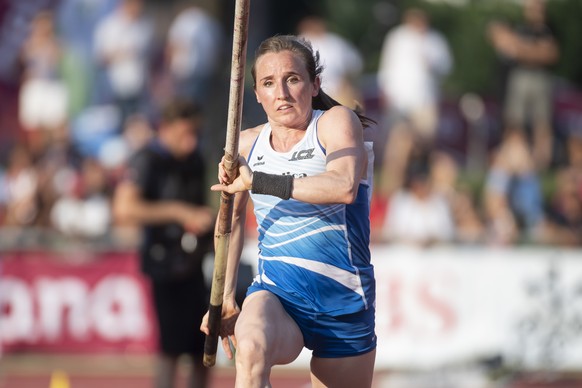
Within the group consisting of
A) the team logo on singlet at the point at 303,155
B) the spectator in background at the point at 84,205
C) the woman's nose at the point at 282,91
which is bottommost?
the spectator in background at the point at 84,205

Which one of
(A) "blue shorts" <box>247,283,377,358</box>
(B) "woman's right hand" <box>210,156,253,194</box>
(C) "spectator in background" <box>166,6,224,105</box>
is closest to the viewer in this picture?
(B) "woman's right hand" <box>210,156,253,194</box>

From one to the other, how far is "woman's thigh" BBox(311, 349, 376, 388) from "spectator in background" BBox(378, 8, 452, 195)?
29.8 feet

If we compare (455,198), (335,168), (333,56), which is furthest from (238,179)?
(333,56)

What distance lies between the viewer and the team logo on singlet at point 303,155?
583cm

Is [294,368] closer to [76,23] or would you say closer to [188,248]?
[188,248]

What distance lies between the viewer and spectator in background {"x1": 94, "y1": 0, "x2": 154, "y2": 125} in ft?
51.5

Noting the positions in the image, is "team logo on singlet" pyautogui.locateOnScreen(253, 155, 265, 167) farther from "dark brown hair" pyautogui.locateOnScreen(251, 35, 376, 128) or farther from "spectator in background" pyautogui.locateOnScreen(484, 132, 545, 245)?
"spectator in background" pyautogui.locateOnScreen(484, 132, 545, 245)

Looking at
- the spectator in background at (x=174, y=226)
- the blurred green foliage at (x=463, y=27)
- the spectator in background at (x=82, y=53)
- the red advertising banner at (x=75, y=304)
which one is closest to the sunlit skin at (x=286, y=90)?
the spectator in background at (x=174, y=226)

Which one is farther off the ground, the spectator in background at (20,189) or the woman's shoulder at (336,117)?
the woman's shoulder at (336,117)

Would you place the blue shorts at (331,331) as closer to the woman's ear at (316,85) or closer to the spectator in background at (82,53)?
the woman's ear at (316,85)

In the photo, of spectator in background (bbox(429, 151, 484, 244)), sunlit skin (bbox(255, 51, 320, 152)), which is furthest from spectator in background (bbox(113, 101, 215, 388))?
spectator in background (bbox(429, 151, 484, 244))

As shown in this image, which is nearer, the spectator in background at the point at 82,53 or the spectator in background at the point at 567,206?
the spectator in background at the point at 567,206

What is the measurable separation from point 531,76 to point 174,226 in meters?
8.64

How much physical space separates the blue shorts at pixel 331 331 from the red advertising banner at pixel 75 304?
283 inches
